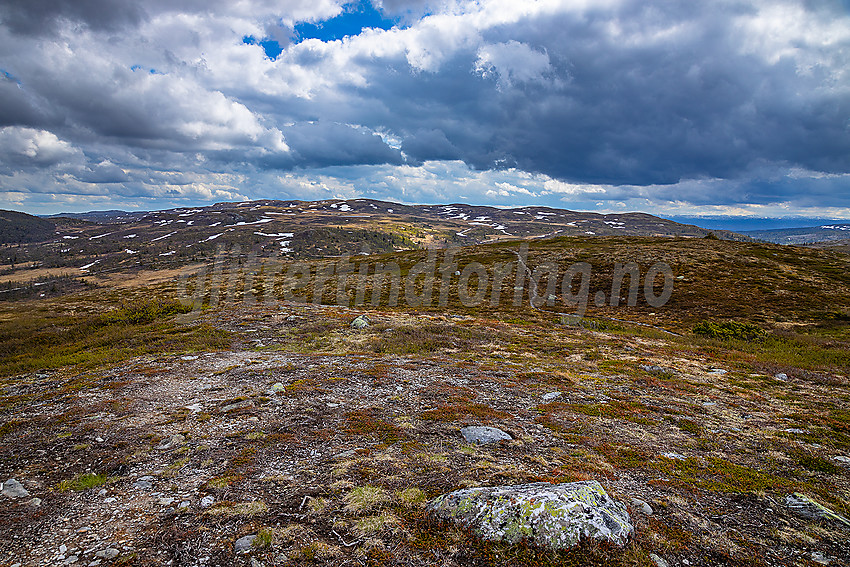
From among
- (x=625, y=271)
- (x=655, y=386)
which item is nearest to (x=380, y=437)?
(x=655, y=386)

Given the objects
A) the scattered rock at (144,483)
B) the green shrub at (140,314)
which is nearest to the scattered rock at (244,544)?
the scattered rock at (144,483)

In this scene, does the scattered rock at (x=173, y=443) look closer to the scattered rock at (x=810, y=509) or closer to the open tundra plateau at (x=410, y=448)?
the open tundra plateau at (x=410, y=448)

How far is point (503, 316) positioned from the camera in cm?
4975

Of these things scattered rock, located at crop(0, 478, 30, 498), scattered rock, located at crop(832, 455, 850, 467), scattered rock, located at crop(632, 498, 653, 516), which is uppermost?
scattered rock, located at crop(632, 498, 653, 516)

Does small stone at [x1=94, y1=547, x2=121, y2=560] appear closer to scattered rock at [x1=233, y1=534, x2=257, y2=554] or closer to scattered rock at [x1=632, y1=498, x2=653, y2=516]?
scattered rock at [x1=233, y1=534, x2=257, y2=554]

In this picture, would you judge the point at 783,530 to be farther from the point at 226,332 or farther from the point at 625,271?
the point at 625,271

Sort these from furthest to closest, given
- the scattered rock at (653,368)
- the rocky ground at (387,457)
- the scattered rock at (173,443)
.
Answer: the scattered rock at (653,368)
the scattered rock at (173,443)
the rocky ground at (387,457)

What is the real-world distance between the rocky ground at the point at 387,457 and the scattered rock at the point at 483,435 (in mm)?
416

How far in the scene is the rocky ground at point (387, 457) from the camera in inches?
258

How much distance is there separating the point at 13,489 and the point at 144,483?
2.84 m

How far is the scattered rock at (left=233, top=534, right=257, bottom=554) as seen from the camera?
→ 21.0 feet

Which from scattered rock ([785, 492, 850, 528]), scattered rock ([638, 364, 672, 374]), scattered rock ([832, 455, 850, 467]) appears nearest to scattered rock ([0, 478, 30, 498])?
scattered rock ([785, 492, 850, 528])

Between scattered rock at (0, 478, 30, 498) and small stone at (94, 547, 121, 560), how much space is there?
3.99m

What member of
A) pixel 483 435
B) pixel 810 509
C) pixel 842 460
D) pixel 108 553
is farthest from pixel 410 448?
pixel 842 460
